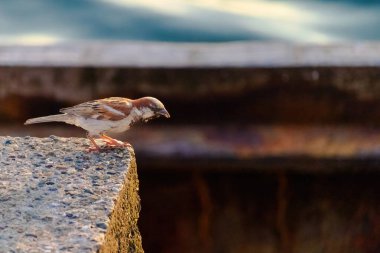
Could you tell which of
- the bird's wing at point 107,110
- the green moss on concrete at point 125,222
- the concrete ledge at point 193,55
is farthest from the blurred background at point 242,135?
the green moss on concrete at point 125,222

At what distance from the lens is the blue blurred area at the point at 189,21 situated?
7176 mm

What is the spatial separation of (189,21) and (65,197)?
4.87 m

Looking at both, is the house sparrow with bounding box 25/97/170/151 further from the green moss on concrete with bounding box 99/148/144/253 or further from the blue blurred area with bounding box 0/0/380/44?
the blue blurred area with bounding box 0/0/380/44

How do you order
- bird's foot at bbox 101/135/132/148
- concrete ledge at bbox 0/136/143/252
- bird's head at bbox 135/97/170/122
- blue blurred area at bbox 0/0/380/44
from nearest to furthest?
1. concrete ledge at bbox 0/136/143/252
2. bird's foot at bbox 101/135/132/148
3. bird's head at bbox 135/97/170/122
4. blue blurred area at bbox 0/0/380/44

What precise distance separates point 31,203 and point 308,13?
534 cm

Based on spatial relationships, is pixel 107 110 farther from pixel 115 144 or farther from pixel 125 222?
pixel 125 222

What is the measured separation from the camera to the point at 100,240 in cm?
227

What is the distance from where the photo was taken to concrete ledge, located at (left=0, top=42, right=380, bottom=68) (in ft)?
14.6

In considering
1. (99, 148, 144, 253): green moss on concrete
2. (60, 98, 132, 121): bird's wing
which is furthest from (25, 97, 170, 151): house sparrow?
(99, 148, 144, 253): green moss on concrete

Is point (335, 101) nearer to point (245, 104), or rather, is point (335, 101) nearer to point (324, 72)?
point (324, 72)

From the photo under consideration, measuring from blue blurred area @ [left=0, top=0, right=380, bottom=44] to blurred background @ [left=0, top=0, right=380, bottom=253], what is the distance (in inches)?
100

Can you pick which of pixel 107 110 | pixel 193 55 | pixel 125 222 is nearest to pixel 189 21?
pixel 193 55

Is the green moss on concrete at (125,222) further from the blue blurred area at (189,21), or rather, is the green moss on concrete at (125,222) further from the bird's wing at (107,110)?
the blue blurred area at (189,21)

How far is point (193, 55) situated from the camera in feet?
15.0
